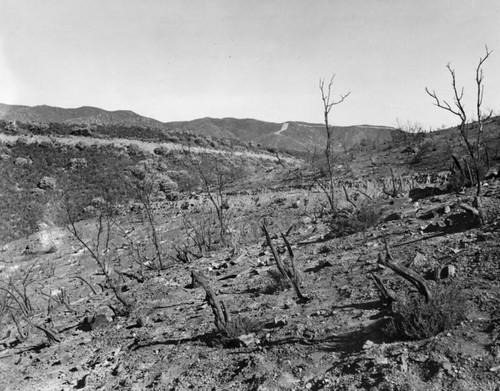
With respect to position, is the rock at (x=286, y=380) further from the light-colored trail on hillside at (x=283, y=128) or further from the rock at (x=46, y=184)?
the light-colored trail on hillside at (x=283, y=128)

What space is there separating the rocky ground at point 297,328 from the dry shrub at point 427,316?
73 millimetres

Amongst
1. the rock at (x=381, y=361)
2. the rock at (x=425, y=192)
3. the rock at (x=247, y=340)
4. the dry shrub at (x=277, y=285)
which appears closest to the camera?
the rock at (x=381, y=361)

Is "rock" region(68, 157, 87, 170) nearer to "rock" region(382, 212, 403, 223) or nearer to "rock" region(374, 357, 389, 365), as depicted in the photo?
"rock" region(382, 212, 403, 223)

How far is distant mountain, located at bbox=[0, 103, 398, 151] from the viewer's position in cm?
7031

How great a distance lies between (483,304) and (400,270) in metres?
0.79

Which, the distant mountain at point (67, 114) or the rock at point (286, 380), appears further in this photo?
the distant mountain at point (67, 114)

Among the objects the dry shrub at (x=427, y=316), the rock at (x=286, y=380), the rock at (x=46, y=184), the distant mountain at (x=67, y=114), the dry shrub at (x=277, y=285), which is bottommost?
the rock at (x=286, y=380)

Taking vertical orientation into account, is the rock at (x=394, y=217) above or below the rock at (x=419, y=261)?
above

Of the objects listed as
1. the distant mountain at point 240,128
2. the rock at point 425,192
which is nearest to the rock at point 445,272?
the rock at point 425,192

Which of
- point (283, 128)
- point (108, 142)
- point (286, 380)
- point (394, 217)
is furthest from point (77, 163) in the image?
point (283, 128)

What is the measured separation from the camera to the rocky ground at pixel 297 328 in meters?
2.86

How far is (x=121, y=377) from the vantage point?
148 inches

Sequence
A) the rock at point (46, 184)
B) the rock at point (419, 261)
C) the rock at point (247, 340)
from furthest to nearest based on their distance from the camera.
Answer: the rock at point (46, 184) → the rock at point (419, 261) → the rock at point (247, 340)

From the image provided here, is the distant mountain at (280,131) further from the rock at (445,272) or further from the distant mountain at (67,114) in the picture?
the rock at (445,272)
